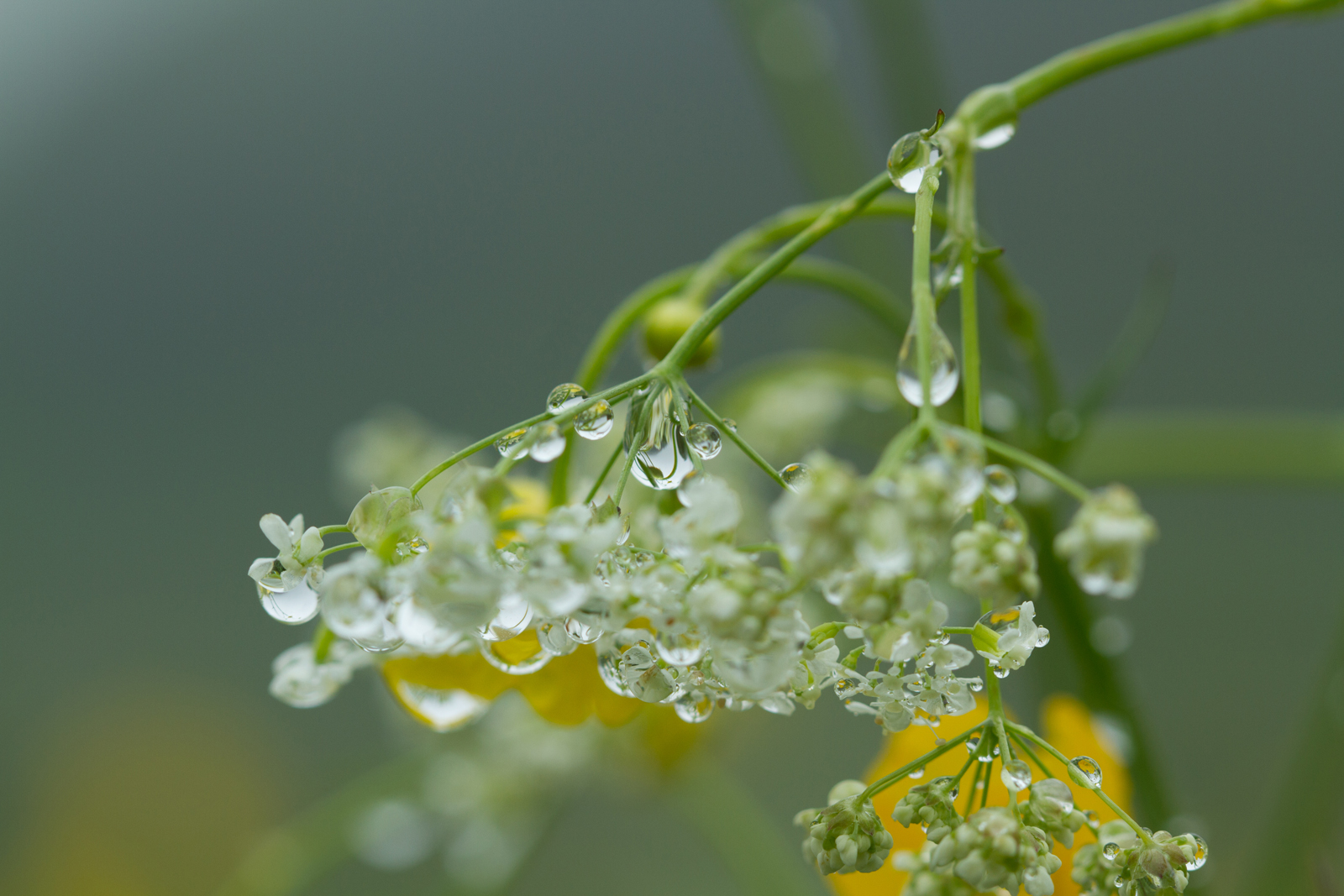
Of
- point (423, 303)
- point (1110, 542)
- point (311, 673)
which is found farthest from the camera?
point (423, 303)

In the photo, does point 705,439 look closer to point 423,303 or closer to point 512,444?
point 512,444

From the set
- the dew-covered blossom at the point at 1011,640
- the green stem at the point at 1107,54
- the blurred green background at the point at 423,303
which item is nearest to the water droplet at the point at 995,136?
the green stem at the point at 1107,54

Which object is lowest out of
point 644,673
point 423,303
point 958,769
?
point 423,303

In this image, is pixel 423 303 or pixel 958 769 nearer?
pixel 958 769

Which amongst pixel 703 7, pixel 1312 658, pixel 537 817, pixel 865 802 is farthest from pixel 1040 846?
→ pixel 703 7

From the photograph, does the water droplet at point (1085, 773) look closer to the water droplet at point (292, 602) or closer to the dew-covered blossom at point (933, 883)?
the dew-covered blossom at point (933, 883)

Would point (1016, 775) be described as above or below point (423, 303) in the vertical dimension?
above

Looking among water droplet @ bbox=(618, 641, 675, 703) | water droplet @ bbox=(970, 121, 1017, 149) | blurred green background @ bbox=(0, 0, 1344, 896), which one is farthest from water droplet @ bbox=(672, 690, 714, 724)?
blurred green background @ bbox=(0, 0, 1344, 896)

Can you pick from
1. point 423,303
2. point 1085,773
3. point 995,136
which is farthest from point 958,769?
point 423,303

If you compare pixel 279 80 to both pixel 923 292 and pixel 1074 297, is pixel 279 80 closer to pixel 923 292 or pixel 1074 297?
pixel 1074 297
